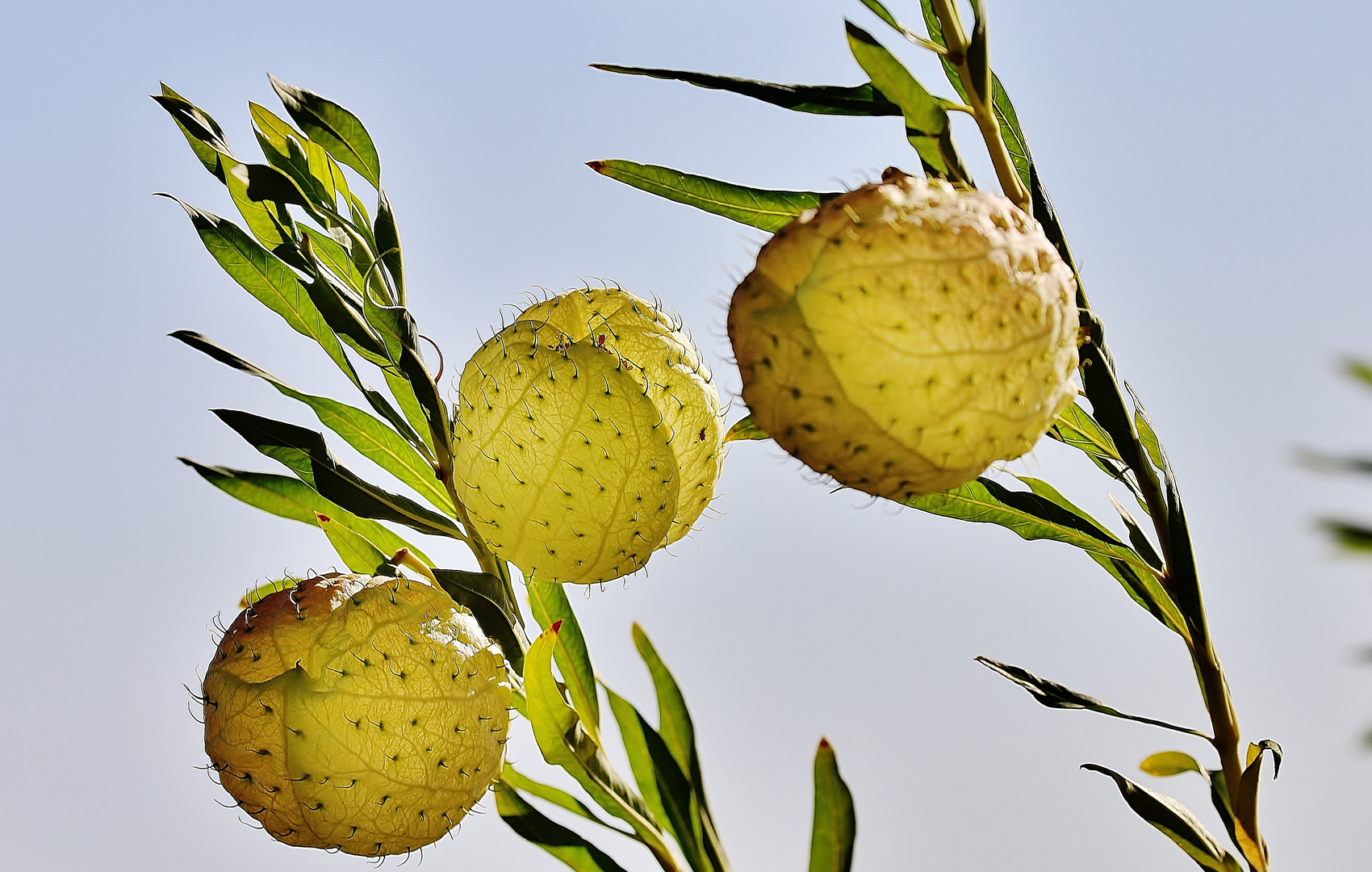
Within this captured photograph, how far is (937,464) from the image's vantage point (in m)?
→ 0.57

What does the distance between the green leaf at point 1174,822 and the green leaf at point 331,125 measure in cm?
82

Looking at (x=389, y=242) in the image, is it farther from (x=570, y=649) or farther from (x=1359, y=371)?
(x=1359, y=371)

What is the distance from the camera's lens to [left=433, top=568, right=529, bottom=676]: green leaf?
846 mm

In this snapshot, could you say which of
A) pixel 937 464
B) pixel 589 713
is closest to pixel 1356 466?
pixel 937 464

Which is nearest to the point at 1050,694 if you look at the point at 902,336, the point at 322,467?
the point at 902,336

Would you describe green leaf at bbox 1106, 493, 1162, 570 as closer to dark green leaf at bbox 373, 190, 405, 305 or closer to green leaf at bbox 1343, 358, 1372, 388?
green leaf at bbox 1343, 358, 1372, 388

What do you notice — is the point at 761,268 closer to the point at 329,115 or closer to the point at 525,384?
the point at 525,384

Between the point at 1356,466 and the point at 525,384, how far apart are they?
1.65ft

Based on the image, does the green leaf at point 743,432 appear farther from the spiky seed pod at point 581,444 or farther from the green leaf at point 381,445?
the green leaf at point 381,445

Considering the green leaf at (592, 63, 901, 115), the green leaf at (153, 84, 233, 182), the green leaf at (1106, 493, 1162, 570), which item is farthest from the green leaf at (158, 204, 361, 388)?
the green leaf at (1106, 493, 1162, 570)

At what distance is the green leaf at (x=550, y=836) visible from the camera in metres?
1.05

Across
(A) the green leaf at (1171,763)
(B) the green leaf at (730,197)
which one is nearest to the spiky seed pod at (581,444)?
(B) the green leaf at (730,197)

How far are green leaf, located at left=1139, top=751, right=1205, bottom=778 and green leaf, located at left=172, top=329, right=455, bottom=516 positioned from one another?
0.71 meters

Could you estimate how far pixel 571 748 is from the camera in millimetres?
939
